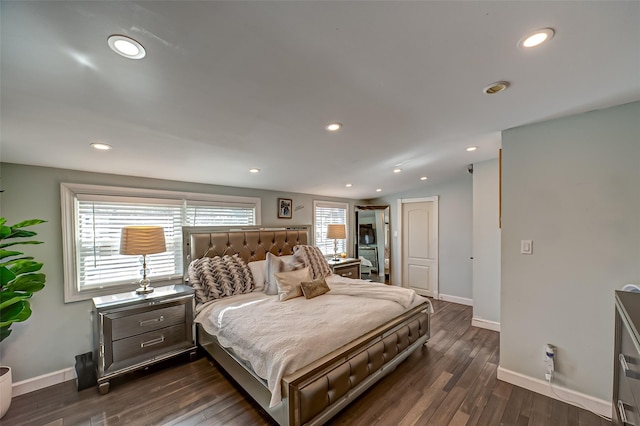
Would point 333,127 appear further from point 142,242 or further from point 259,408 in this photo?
point 259,408

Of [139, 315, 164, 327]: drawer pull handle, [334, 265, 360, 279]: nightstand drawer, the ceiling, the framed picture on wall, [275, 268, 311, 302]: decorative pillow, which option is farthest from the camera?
[334, 265, 360, 279]: nightstand drawer

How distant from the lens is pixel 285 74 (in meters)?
1.40

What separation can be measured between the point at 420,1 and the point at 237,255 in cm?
324

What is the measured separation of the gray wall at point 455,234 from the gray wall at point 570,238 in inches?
86.5

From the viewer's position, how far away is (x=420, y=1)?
98 cm

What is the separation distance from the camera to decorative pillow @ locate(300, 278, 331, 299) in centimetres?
284

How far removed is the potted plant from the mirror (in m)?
4.95

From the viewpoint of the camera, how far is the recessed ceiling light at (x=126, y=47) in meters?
1.06

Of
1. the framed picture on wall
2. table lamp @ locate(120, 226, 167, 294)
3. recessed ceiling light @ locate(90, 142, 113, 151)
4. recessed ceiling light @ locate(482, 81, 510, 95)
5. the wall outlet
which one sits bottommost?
the wall outlet

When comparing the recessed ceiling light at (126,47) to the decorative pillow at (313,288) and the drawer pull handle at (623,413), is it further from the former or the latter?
the drawer pull handle at (623,413)

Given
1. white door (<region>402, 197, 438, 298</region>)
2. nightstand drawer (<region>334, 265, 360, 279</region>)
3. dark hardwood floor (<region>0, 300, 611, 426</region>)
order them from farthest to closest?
white door (<region>402, 197, 438, 298</region>) → nightstand drawer (<region>334, 265, 360, 279</region>) → dark hardwood floor (<region>0, 300, 611, 426</region>)

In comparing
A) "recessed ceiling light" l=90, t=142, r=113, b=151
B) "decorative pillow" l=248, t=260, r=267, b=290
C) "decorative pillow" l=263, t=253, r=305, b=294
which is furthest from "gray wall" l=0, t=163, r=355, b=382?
"decorative pillow" l=263, t=253, r=305, b=294

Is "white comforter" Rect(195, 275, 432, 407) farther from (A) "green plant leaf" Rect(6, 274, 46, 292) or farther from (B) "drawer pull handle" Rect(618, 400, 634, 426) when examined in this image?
(B) "drawer pull handle" Rect(618, 400, 634, 426)

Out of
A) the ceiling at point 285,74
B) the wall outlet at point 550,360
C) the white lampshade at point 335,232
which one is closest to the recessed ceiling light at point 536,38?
the ceiling at point 285,74
